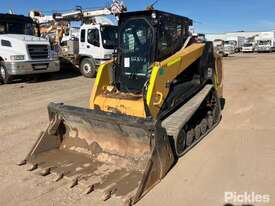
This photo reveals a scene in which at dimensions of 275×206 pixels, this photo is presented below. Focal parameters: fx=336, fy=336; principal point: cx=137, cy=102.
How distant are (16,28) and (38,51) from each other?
4.97ft

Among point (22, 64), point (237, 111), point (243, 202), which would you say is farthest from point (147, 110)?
point (22, 64)

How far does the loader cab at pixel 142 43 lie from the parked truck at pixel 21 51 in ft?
27.5

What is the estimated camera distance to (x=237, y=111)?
8.32 meters

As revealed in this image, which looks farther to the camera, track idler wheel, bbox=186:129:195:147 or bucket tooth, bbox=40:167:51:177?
track idler wheel, bbox=186:129:195:147

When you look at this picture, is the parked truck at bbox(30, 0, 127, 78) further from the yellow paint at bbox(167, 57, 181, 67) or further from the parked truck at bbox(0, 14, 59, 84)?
the yellow paint at bbox(167, 57, 181, 67)

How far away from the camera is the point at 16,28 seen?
47.8 feet

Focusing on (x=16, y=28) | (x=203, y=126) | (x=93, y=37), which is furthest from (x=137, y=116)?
(x=16, y=28)

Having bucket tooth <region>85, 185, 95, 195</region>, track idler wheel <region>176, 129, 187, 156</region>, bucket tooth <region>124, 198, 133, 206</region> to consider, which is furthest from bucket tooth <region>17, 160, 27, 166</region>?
track idler wheel <region>176, 129, 187, 156</region>

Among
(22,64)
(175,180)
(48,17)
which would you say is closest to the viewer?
(175,180)

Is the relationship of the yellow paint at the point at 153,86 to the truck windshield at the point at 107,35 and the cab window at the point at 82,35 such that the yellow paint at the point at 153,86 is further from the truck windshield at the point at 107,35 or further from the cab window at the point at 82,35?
the cab window at the point at 82,35

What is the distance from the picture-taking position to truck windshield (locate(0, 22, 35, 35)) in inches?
557

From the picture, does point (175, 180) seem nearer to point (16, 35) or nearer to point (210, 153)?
point (210, 153)

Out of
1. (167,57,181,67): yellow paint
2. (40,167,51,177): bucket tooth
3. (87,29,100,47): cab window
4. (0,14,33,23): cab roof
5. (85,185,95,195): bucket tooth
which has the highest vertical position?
(0,14,33,23): cab roof

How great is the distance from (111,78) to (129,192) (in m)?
2.86
